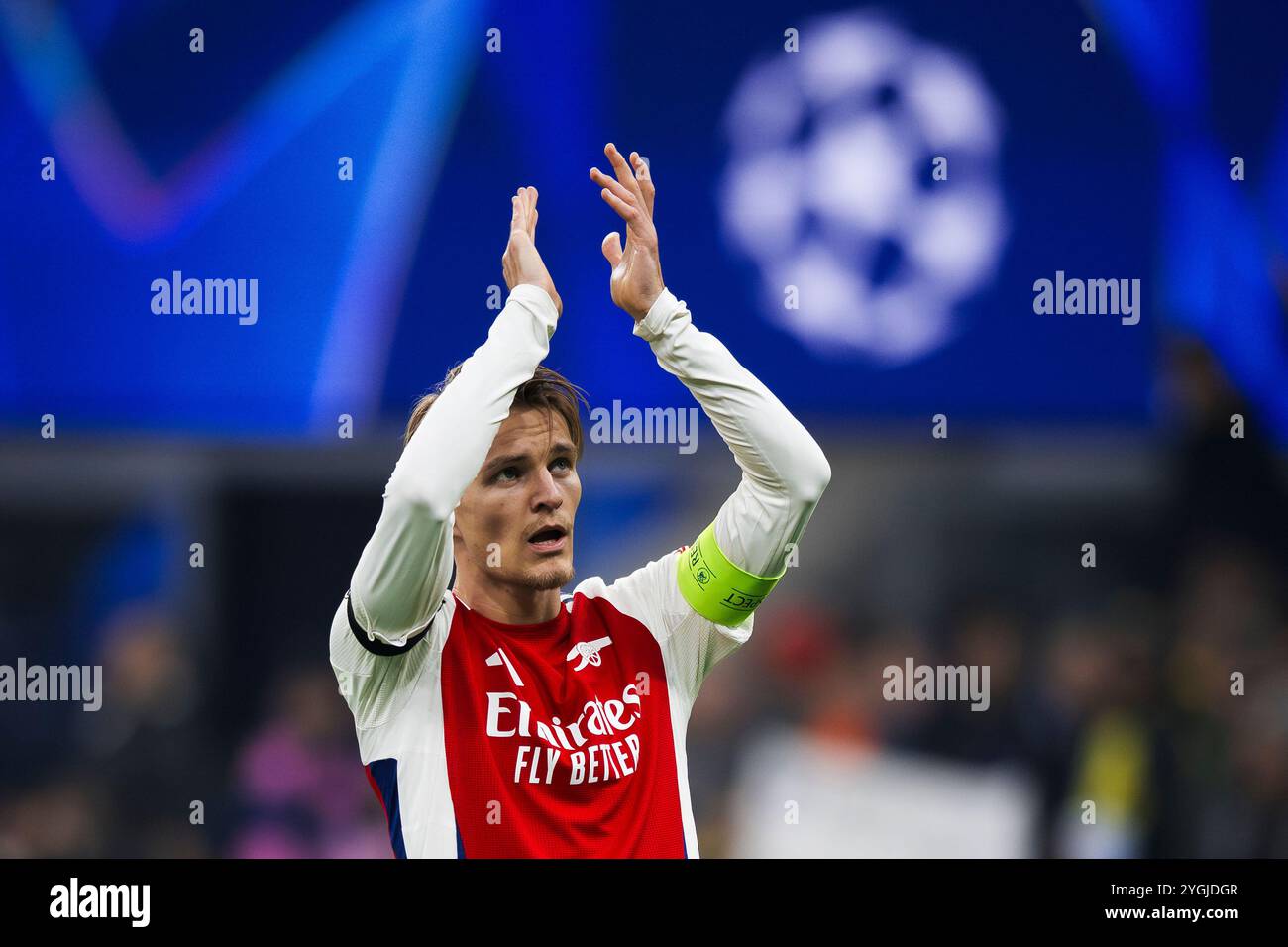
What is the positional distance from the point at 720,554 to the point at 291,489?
4.41 metres

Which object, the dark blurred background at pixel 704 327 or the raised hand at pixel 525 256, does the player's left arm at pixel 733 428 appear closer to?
the raised hand at pixel 525 256

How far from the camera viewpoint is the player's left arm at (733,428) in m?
3.32

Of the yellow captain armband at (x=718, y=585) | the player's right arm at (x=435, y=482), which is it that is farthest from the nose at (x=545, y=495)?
the yellow captain armband at (x=718, y=585)

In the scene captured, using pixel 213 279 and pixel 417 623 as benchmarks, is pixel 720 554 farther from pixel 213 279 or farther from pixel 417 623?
pixel 213 279

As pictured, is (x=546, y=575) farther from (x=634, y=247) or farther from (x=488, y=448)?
(x=634, y=247)

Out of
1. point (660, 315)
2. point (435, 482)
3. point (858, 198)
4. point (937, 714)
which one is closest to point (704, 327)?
point (858, 198)

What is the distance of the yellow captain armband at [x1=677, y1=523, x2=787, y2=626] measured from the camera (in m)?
3.39

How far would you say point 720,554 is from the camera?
3.41 metres

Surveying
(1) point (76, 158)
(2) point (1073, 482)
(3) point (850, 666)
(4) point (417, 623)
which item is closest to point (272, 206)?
(1) point (76, 158)

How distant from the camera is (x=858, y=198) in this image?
7.46 m

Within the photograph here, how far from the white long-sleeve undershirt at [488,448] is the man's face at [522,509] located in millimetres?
111

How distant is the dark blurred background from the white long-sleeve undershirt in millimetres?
3509

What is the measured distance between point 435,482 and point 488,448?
0.23 metres

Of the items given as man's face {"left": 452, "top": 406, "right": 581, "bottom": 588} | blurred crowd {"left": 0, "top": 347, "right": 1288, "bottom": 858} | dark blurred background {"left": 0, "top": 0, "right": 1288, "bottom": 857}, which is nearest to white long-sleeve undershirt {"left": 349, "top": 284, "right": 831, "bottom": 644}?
man's face {"left": 452, "top": 406, "right": 581, "bottom": 588}
